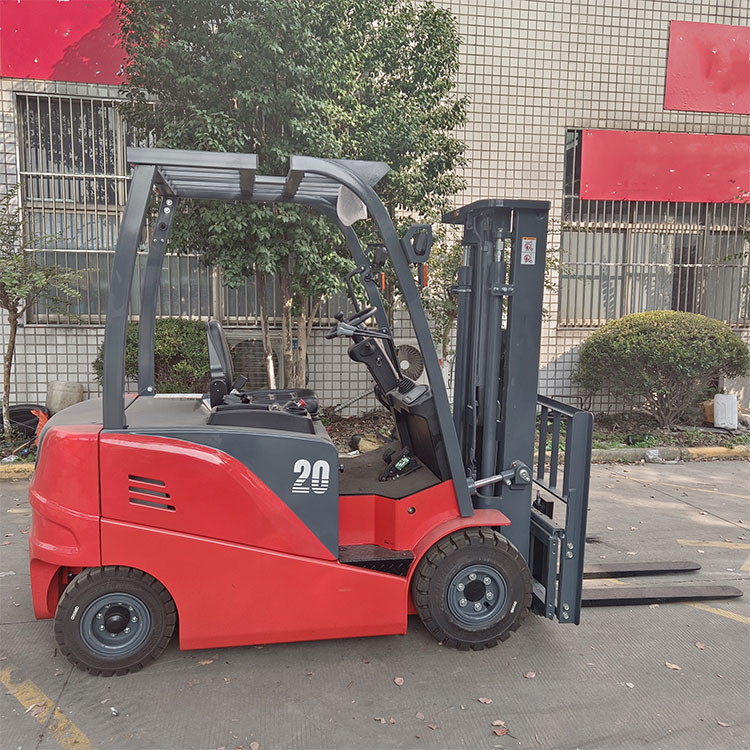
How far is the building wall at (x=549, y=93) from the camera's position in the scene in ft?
31.8

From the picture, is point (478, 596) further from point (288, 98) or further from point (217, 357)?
point (288, 98)

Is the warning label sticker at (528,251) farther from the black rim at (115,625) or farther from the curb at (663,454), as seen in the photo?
the curb at (663,454)

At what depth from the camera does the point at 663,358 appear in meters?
8.56

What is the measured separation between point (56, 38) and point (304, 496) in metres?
8.21

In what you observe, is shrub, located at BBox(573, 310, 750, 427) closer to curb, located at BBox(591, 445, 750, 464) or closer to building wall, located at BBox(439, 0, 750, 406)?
curb, located at BBox(591, 445, 750, 464)

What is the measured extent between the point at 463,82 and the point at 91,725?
30.5ft

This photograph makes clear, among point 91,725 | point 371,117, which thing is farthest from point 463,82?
point 91,725

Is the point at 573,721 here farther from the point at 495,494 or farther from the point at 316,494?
the point at 316,494

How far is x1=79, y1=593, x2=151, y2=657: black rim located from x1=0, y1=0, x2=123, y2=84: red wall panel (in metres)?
7.88

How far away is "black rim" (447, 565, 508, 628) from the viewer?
3658 millimetres

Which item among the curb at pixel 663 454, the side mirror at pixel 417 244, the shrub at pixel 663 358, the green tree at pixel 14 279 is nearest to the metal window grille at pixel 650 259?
the shrub at pixel 663 358

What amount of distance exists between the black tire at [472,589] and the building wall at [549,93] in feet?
20.3

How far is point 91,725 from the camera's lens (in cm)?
302

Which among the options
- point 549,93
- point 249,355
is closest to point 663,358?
point 549,93
